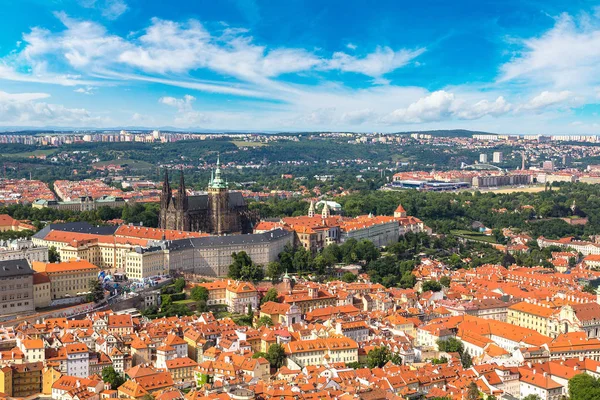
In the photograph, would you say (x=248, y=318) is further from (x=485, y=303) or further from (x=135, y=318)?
(x=485, y=303)

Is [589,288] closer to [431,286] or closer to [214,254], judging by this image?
[431,286]

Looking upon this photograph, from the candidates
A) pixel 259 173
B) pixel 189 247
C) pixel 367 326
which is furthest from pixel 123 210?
pixel 259 173

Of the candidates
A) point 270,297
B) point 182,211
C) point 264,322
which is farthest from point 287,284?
point 182,211

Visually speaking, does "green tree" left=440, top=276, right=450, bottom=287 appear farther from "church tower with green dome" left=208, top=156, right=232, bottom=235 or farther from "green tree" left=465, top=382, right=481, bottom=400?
"green tree" left=465, top=382, right=481, bottom=400

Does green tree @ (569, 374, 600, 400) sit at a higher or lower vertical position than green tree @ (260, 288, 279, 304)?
lower

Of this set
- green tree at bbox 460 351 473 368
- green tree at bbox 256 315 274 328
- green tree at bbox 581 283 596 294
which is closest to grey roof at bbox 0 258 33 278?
green tree at bbox 256 315 274 328

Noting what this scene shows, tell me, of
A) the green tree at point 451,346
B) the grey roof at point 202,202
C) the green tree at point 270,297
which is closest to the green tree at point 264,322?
the green tree at point 270,297

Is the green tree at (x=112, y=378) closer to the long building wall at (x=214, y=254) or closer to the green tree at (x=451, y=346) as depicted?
the green tree at (x=451, y=346)
